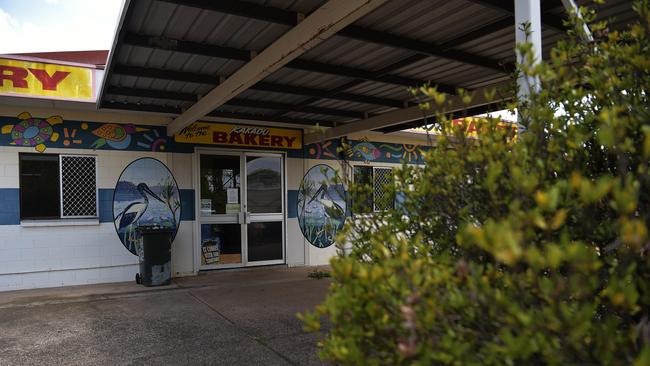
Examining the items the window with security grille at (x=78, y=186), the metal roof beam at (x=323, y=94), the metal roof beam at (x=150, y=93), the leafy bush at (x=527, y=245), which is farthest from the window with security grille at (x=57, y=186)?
the leafy bush at (x=527, y=245)

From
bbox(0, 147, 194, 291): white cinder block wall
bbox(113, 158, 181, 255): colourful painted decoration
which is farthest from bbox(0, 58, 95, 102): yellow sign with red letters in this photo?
bbox(113, 158, 181, 255): colourful painted decoration

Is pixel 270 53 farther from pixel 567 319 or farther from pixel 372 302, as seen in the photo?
pixel 567 319

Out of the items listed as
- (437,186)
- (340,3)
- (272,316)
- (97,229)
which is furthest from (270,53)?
(97,229)

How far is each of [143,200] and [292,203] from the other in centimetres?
297

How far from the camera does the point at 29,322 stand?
513 centimetres

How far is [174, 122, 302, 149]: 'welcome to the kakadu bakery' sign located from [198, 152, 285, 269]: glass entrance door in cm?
25

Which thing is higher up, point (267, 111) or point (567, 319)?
point (267, 111)

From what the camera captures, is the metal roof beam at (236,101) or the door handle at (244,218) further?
the door handle at (244,218)

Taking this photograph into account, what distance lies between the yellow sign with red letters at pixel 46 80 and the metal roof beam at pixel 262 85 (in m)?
1.61

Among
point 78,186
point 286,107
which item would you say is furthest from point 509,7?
point 78,186

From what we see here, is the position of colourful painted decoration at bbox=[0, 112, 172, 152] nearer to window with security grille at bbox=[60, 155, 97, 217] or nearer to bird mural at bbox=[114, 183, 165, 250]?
window with security grille at bbox=[60, 155, 97, 217]

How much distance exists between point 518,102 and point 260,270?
7.26 meters

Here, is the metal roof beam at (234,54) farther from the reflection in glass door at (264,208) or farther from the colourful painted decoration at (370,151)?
the reflection in glass door at (264,208)

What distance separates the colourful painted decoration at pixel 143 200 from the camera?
7547 millimetres
